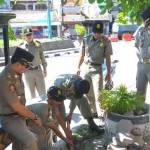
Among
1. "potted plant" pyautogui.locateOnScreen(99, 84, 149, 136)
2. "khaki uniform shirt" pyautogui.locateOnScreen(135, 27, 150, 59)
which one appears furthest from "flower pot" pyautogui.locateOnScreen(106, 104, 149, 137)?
"khaki uniform shirt" pyautogui.locateOnScreen(135, 27, 150, 59)

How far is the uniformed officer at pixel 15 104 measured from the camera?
5.12 metres

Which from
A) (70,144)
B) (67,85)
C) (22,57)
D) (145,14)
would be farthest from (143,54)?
(22,57)

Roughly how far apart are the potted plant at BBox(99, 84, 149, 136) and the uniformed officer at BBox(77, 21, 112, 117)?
1.34 meters

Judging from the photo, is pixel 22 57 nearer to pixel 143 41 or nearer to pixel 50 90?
pixel 50 90

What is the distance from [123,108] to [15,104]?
6.06 feet

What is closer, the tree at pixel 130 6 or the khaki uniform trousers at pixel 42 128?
the khaki uniform trousers at pixel 42 128

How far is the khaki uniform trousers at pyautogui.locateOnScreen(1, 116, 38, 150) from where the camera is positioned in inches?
204

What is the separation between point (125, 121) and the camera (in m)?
6.04

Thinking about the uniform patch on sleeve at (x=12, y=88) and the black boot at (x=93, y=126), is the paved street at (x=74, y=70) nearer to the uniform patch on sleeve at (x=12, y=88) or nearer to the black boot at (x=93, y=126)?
the black boot at (x=93, y=126)

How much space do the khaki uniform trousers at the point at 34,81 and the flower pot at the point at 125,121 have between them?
2731 mm

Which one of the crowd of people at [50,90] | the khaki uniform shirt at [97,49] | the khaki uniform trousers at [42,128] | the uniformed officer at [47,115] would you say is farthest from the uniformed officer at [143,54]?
the khaki uniform trousers at [42,128]

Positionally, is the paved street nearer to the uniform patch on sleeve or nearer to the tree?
the tree

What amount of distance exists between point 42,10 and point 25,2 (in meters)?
2.75

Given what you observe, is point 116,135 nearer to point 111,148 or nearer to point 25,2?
point 111,148
